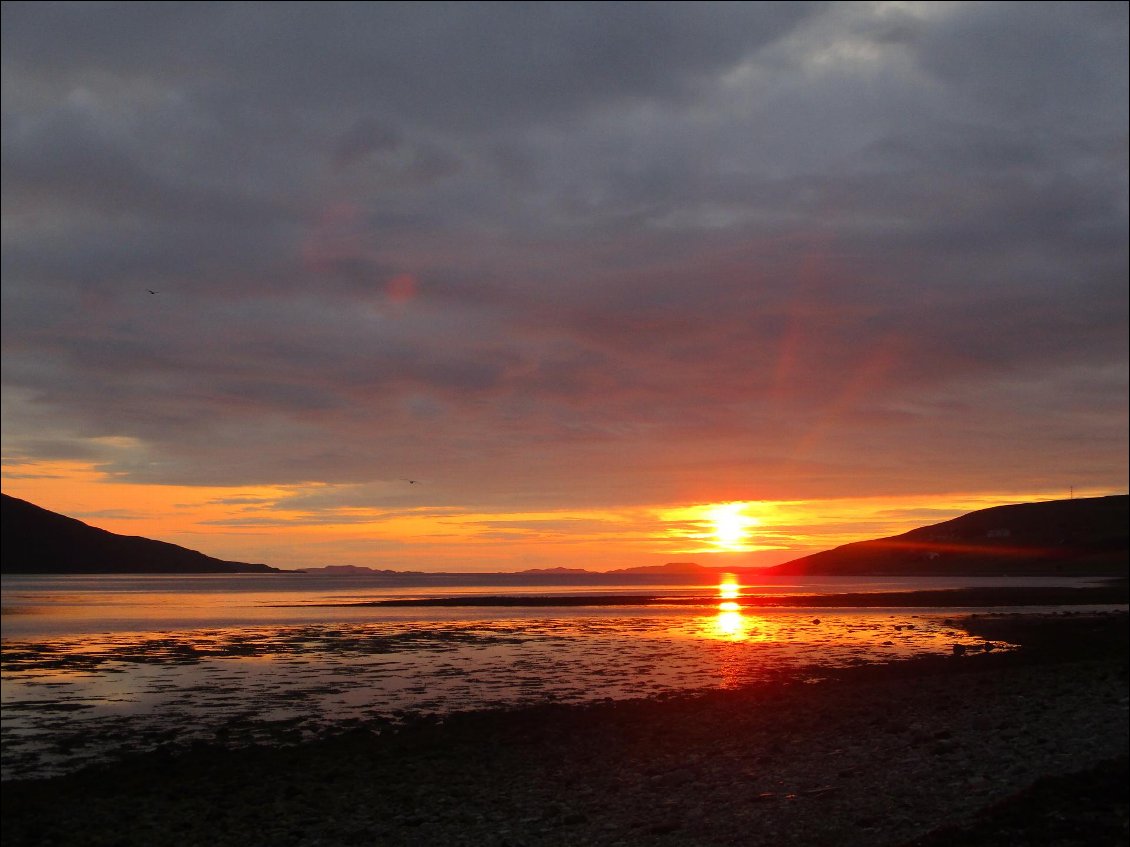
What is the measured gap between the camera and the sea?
103 feet

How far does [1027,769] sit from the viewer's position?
20.2 metres

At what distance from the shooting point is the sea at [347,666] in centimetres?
3141

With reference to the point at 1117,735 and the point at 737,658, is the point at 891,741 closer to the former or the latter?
the point at 1117,735

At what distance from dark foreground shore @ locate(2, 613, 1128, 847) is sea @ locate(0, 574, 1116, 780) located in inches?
146

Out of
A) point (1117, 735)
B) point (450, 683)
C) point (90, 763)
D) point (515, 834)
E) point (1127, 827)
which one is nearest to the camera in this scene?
point (1127, 827)

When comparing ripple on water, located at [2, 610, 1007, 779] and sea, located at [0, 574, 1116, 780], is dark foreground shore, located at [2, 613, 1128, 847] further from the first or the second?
ripple on water, located at [2, 610, 1007, 779]

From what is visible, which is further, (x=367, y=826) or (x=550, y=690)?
(x=550, y=690)

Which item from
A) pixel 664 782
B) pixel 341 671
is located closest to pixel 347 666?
pixel 341 671

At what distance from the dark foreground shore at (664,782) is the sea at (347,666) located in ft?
12.1

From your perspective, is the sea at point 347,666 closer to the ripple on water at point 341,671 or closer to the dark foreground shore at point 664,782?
the ripple on water at point 341,671

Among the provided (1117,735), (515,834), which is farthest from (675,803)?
(1117,735)

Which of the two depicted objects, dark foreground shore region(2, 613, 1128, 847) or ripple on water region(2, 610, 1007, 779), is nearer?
dark foreground shore region(2, 613, 1128, 847)

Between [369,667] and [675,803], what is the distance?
31.3 meters

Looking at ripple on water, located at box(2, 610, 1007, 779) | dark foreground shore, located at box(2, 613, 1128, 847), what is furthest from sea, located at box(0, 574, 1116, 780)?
dark foreground shore, located at box(2, 613, 1128, 847)
